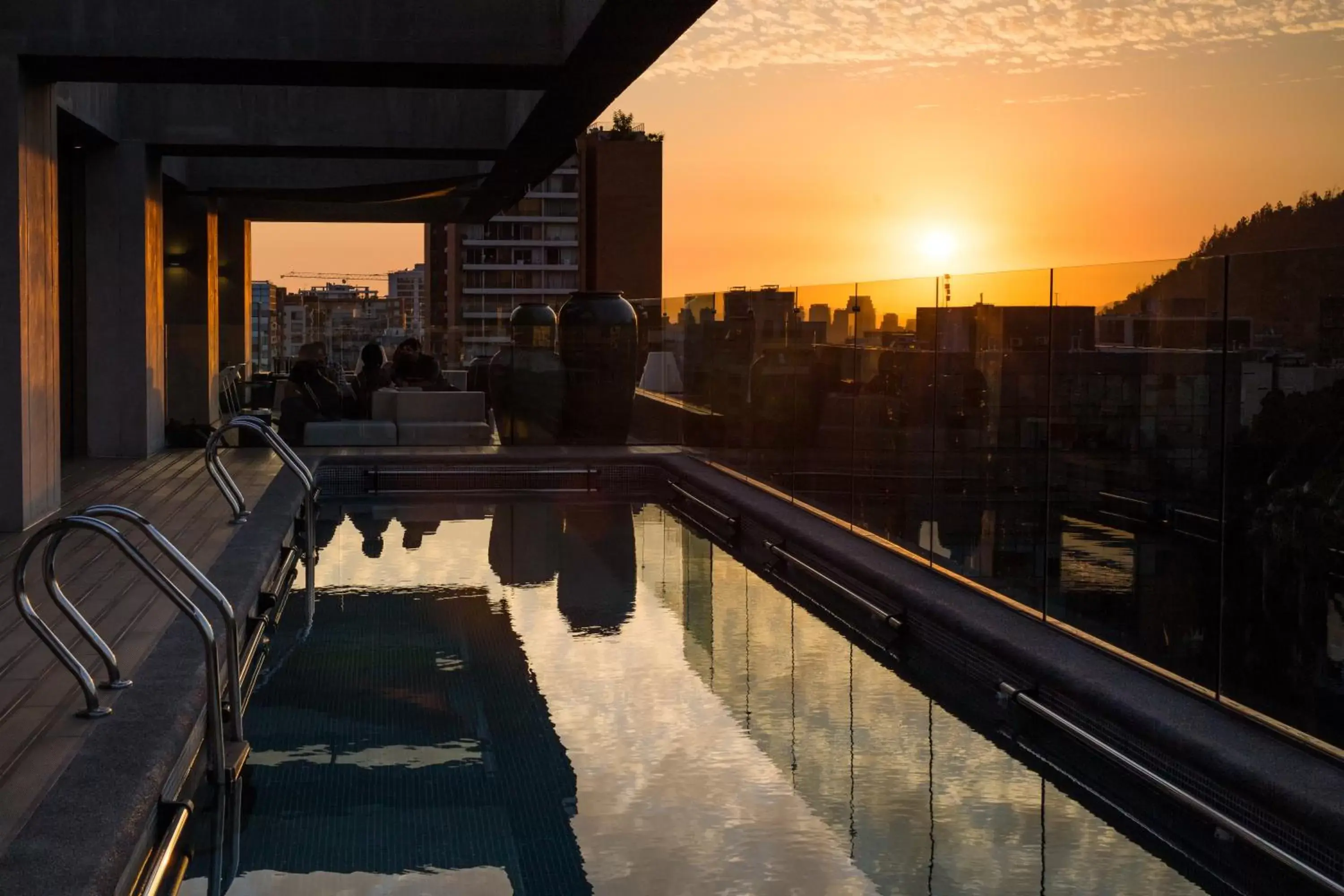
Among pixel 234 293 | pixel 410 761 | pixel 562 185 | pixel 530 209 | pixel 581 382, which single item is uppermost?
pixel 562 185

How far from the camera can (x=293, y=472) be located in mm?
9117

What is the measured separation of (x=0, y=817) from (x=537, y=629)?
3985 millimetres

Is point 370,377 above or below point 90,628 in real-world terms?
above

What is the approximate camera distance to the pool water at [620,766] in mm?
4289

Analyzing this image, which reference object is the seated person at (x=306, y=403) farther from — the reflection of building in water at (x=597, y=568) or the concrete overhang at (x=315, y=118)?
the reflection of building in water at (x=597, y=568)

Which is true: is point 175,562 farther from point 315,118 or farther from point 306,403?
point 306,403

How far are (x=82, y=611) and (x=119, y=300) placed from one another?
7891 mm

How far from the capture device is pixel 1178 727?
468 cm

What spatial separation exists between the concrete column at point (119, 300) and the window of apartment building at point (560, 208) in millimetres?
77442

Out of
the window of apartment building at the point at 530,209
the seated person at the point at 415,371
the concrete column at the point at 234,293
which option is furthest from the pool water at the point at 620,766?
the window of apartment building at the point at 530,209

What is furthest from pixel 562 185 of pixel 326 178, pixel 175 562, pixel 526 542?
pixel 175 562

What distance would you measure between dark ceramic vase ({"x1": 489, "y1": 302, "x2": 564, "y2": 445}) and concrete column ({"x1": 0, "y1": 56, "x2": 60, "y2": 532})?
601cm

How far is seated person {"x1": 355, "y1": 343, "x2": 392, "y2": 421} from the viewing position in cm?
1603

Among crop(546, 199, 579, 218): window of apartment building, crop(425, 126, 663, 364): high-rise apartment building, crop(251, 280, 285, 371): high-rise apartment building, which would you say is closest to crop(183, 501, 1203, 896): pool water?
crop(425, 126, 663, 364): high-rise apartment building
